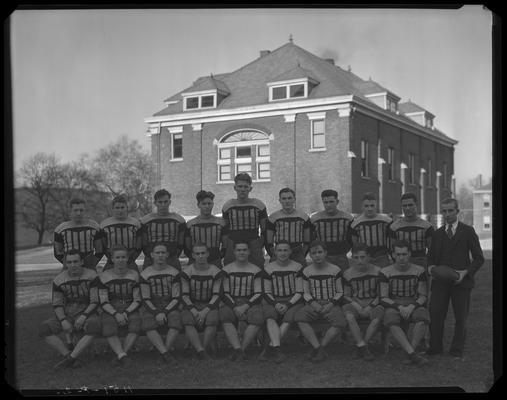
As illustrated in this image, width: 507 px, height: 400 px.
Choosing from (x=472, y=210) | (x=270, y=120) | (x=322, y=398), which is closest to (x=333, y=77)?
(x=270, y=120)

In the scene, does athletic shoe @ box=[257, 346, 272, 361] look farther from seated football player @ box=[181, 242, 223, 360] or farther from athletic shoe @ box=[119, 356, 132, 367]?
athletic shoe @ box=[119, 356, 132, 367]

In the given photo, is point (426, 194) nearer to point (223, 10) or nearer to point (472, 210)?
point (472, 210)

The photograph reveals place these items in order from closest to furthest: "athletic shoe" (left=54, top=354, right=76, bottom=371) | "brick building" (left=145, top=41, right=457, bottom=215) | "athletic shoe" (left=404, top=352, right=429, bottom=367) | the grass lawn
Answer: the grass lawn < "athletic shoe" (left=404, top=352, right=429, bottom=367) < "athletic shoe" (left=54, top=354, right=76, bottom=371) < "brick building" (left=145, top=41, right=457, bottom=215)

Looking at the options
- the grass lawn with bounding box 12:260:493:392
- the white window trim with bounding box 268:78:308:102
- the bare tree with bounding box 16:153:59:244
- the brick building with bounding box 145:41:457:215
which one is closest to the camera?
the grass lawn with bounding box 12:260:493:392

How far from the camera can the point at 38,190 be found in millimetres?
4766

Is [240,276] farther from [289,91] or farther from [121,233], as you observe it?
[289,91]

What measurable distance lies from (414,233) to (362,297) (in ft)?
2.42

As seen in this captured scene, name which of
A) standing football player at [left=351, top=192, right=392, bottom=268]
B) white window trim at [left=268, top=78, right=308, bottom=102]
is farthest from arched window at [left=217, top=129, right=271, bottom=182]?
standing football player at [left=351, top=192, right=392, bottom=268]

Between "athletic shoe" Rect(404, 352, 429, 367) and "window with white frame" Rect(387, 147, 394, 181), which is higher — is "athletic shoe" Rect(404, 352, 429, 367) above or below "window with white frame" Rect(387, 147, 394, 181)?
below

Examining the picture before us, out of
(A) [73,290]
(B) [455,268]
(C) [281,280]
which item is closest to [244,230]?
(C) [281,280]

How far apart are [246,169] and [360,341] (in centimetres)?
184

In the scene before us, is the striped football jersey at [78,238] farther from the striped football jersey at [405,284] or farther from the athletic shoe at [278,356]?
the striped football jersey at [405,284]

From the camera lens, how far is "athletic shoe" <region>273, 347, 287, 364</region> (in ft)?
14.5

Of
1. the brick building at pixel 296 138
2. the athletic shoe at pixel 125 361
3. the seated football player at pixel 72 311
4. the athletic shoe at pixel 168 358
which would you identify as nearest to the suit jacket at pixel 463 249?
the brick building at pixel 296 138
